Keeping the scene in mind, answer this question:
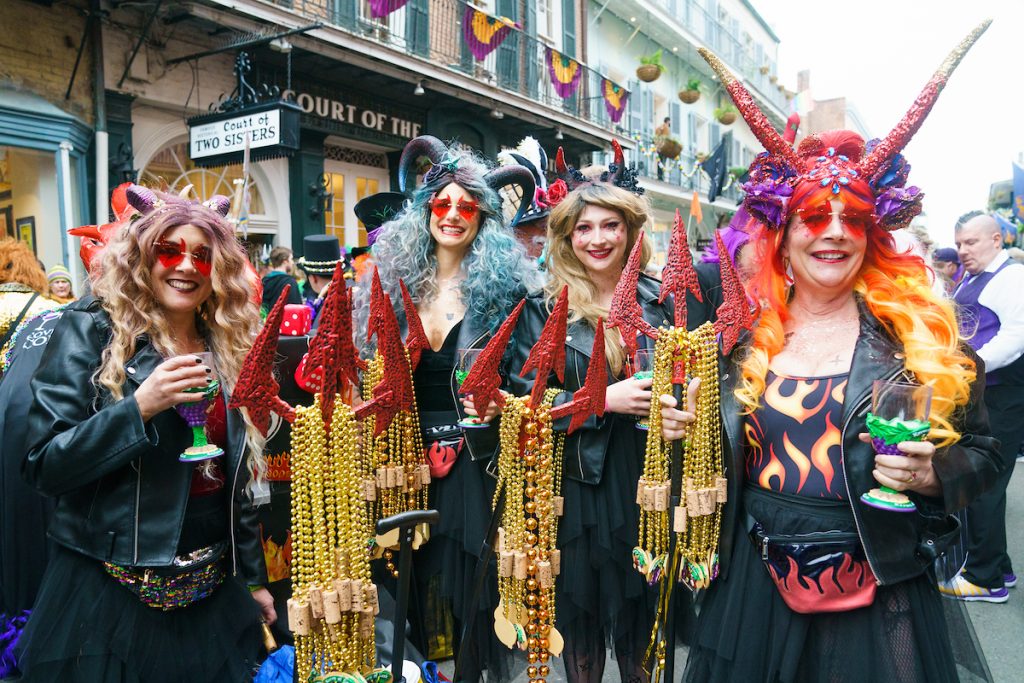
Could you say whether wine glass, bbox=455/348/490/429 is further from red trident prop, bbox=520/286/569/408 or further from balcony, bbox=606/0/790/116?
balcony, bbox=606/0/790/116

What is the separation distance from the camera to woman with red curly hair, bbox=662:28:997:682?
175 centimetres

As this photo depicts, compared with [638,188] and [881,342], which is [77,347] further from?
[881,342]

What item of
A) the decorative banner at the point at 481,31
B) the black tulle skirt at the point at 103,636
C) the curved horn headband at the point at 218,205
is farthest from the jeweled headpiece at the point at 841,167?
the decorative banner at the point at 481,31

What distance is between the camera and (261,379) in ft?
5.21

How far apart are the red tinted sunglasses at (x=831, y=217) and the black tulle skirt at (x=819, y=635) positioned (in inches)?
30.7

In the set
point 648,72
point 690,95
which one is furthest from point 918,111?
point 690,95

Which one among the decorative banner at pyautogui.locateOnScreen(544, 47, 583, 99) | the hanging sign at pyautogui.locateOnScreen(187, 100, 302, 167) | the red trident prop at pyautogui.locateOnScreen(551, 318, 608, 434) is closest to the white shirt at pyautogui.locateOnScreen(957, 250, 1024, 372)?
the red trident prop at pyautogui.locateOnScreen(551, 318, 608, 434)

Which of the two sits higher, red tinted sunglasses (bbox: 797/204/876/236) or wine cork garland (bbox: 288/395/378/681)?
red tinted sunglasses (bbox: 797/204/876/236)

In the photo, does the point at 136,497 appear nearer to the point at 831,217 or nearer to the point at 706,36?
the point at 831,217

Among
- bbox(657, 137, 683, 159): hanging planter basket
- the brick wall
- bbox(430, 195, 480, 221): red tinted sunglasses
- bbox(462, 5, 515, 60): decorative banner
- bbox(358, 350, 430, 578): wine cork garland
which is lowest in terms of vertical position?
bbox(358, 350, 430, 578): wine cork garland

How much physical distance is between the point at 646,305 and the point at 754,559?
3.61ft

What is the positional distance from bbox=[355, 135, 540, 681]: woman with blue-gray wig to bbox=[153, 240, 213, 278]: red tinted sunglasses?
0.88 meters

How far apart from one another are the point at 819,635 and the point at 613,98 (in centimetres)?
1430

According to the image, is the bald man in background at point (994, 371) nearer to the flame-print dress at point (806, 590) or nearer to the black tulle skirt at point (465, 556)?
the flame-print dress at point (806, 590)
